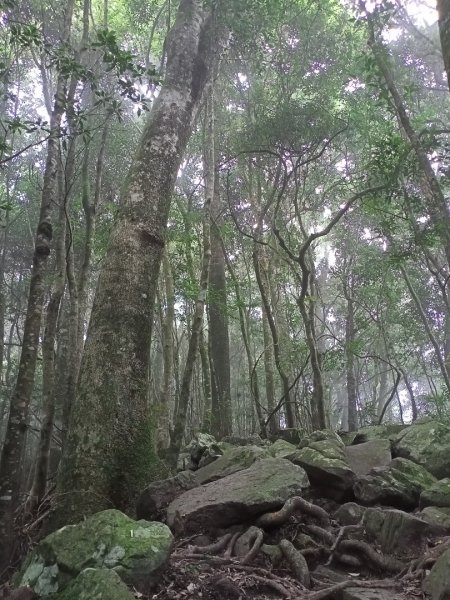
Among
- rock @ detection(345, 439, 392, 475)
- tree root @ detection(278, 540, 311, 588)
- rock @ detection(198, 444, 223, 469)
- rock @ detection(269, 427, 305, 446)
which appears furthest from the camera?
rock @ detection(269, 427, 305, 446)

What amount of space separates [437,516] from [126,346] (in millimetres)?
3226

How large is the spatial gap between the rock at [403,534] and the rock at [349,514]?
44 cm

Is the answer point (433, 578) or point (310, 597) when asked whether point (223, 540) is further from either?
point (433, 578)

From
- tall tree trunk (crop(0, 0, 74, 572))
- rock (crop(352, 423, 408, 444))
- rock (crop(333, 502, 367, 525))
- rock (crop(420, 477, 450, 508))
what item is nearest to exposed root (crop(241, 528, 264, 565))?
rock (crop(333, 502, 367, 525))

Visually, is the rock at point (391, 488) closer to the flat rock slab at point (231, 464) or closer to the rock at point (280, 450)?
the flat rock slab at point (231, 464)

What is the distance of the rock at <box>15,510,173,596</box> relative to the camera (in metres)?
3.15

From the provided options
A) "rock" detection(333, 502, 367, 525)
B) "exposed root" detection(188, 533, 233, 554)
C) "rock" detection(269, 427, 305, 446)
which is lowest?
"exposed root" detection(188, 533, 233, 554)

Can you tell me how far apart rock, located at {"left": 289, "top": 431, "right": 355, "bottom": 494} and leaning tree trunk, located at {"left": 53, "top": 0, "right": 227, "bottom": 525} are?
180 cm

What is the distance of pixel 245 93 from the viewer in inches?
567

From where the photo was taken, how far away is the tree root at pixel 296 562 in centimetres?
372

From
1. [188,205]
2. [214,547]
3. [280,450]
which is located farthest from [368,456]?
[188,205]

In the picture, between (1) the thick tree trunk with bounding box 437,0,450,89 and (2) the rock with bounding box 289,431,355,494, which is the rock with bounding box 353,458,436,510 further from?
(1) the thick tree trunk with bounding box 437,0,450,89

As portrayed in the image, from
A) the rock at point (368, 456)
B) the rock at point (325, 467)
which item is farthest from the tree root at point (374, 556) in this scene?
the rock at point (368, 456)

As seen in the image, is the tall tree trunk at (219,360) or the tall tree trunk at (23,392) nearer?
the tall tree trunk at (23,392)
